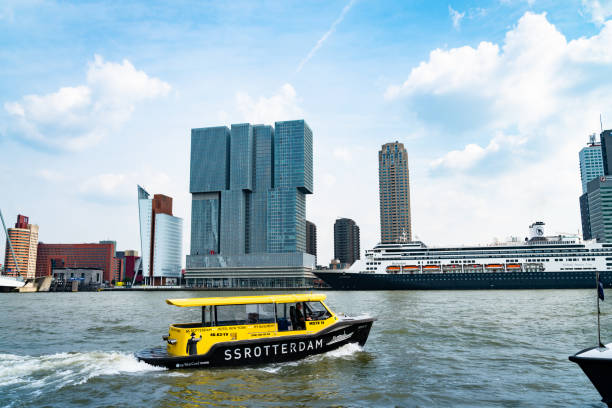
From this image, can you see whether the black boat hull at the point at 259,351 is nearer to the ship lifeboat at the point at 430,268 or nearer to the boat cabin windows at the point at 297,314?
the boat cabin windows at the point at 297,314

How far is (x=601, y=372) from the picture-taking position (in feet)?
30.4

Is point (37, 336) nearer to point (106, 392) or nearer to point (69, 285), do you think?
point (106, 392)

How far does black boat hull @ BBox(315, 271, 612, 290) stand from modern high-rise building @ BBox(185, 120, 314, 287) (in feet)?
258

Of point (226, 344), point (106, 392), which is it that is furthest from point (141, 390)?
point (226, 344)

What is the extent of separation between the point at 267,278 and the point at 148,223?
211 feet

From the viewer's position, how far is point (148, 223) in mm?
193125

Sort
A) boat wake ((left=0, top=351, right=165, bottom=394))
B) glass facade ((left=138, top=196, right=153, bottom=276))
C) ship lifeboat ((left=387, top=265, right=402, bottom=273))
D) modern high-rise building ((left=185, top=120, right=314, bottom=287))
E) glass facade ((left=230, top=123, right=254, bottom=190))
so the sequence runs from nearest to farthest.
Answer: boat wake ((left=0, top=351, right=165, bottom=394)) → ship lifeboat ((left=387, top=265, right=402, bottom=273)) → modern high-rise building ((left=185, top=120, right=314, bottom=287)) → glass facade ((left=230, top=123, right=254, bottom=190)) → glass facade ((left=138, top=196, right=153, bottom=276))

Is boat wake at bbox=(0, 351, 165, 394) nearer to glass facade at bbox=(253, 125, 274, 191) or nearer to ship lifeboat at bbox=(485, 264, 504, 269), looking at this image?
ship lifeboat at bbox=(485, 264, 504, 269)

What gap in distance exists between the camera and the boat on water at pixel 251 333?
14.4 meters

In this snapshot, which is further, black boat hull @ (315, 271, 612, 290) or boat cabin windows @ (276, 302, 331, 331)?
black boat hull @ (315, 271, 612, 290)

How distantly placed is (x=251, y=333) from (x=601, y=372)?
10.1 m

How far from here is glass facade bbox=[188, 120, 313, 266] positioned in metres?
176

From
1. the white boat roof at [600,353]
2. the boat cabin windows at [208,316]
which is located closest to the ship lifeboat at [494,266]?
the boat cabin windows at [208,316]

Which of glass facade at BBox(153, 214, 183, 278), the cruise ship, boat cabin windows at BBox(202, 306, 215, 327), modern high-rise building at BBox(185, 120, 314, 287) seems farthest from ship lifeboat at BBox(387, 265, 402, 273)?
glass facade at BBox(153, 214, 183, 278)
